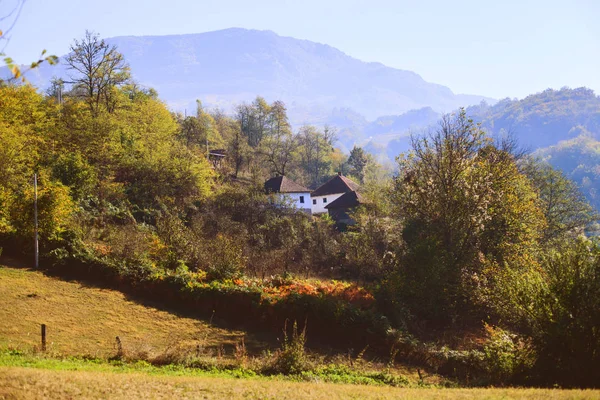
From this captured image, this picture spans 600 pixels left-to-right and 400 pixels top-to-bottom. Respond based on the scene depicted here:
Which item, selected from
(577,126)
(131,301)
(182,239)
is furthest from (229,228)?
(577,126)

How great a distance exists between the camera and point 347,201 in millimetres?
51906

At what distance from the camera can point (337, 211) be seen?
2084 inches

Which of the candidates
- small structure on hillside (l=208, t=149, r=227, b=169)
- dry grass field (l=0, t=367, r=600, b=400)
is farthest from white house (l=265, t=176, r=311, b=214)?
dry grass field (l=0, t=367, r=600, b=400)

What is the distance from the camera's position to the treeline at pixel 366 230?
14141mm

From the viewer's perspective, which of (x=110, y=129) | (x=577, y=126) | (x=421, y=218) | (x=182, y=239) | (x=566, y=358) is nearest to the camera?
(x=566, y=358)

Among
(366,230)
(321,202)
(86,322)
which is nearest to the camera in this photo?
(86,322)

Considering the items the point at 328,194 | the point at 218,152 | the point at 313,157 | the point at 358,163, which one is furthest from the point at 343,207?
the point at 313,157

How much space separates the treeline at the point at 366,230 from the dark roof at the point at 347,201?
7240 millimetres

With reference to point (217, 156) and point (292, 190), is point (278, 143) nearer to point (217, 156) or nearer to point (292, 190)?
point (217, 156)

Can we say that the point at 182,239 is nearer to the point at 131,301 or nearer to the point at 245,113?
the point at 131,301

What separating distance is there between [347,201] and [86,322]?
36.5m

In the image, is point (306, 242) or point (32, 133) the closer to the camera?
point (32, 133)

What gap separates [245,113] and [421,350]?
7371 cm

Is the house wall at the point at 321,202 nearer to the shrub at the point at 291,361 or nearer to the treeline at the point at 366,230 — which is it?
the treeline at the point at 366,230
